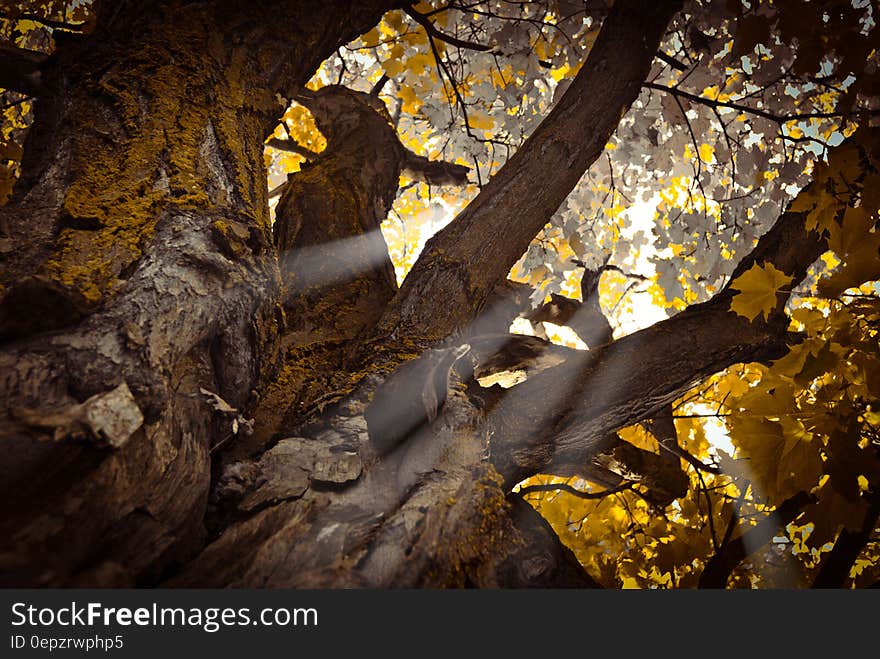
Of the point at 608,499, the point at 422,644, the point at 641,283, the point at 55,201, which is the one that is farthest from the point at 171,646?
the point at 641,283

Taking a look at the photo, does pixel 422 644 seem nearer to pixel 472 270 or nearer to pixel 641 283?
pixel 472 270

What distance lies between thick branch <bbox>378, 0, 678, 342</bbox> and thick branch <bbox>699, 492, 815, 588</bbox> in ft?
3.22

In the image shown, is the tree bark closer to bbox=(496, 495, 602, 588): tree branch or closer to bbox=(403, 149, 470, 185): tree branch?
bbox=(496, 495, 602, 588): tree branch

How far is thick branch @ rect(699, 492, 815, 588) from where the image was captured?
149cm

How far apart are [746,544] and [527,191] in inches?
47.8

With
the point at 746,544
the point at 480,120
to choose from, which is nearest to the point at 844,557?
the point at 746,544

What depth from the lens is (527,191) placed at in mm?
1659

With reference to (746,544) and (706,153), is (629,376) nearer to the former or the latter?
(746,544)

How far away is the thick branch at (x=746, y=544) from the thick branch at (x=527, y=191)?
0.98 m

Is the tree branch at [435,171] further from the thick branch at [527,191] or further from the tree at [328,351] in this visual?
the thick branch at [527,191]

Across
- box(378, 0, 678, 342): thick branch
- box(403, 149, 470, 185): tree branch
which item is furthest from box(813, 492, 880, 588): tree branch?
box(403, 149, 470, 185): tree branch

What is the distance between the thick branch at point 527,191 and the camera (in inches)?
60.1

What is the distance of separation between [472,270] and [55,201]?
3.30 ft

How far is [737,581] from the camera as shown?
215cm
